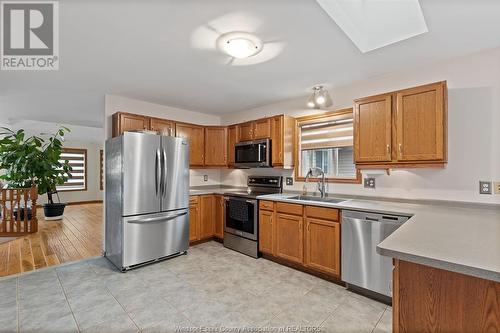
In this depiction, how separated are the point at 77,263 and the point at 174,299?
1.80 metres

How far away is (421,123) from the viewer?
2.35 metres

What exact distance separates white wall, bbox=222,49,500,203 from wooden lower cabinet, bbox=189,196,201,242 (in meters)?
2.85

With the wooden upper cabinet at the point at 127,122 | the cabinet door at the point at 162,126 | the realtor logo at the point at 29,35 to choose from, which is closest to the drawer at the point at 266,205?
the cabinet door at the point at 162,126

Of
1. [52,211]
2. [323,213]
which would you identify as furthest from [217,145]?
[52,211]

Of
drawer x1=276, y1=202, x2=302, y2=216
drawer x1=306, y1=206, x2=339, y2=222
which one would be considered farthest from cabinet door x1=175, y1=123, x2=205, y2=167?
drawer x1=306, y1=206, x2=339, y2=222

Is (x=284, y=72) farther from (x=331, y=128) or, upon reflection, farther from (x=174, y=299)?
(x=174, y=299)

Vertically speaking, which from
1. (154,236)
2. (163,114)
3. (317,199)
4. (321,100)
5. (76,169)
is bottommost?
(154,236)

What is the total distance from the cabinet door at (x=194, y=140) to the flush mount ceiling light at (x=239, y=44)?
2210 millimetres

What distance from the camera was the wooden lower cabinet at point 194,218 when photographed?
402 cm

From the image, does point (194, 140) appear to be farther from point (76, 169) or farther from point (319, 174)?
point (76, 169)

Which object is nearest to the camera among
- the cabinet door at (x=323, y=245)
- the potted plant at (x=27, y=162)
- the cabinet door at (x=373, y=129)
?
the cabinet door at (x=373, y=129)

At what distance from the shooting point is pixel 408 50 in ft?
7.64

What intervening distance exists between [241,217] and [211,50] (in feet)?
7.85

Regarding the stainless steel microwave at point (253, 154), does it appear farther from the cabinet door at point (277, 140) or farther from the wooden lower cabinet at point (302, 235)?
the wooden lower cabinet at point (302, 235)
